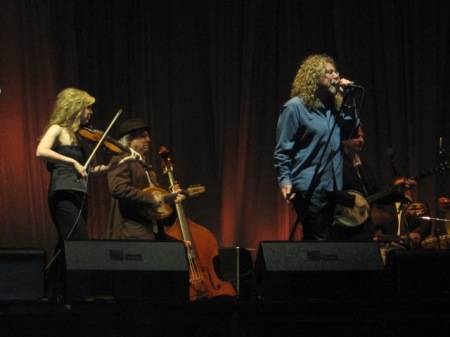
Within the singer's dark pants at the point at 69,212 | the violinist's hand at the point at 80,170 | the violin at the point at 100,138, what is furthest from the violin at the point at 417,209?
the violinist's hand at the point at 80,170

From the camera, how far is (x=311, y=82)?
4.93 meters

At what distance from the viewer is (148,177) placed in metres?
6.05

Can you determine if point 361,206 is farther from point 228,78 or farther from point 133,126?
point 228,78

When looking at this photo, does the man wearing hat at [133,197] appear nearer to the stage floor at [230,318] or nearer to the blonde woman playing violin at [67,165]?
the blonde woman playing violin at [67,165]

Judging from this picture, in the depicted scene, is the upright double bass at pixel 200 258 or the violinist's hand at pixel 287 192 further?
the upright double bass at pixel 200 258

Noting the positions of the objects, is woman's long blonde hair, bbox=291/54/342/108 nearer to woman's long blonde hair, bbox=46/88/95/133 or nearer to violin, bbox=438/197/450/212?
woman's long blonde hair, bbox=46/88/95/133

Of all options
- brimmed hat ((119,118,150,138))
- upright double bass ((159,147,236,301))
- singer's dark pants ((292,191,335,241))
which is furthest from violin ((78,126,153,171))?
singer's dark pants ((292,191,335,241))

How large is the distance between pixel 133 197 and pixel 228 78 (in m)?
2.14

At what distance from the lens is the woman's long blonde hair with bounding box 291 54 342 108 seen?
4.91 meters

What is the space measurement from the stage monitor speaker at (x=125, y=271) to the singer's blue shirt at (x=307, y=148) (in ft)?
2.87

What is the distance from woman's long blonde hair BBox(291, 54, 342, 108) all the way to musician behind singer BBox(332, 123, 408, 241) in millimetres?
327

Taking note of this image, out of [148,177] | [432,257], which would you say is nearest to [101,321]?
[432,257]

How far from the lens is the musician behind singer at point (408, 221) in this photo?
6.87m

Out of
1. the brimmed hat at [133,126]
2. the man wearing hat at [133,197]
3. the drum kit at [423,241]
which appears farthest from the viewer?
the drum kit at [423,241]
